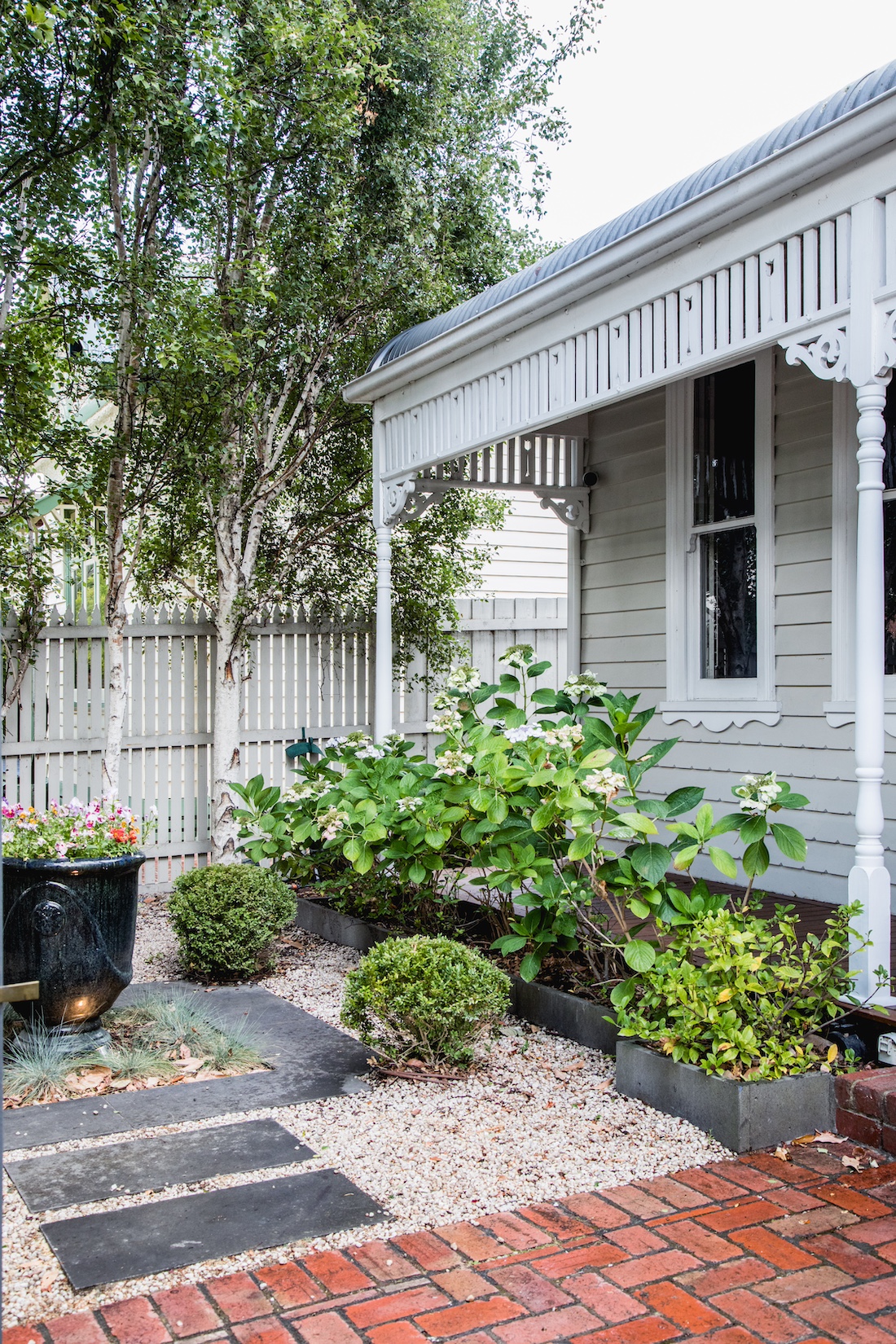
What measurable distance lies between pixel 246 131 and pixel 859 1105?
19.7 feet

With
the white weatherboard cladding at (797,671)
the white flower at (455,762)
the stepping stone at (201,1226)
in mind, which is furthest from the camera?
the white weatherboard cladding at (797,671)

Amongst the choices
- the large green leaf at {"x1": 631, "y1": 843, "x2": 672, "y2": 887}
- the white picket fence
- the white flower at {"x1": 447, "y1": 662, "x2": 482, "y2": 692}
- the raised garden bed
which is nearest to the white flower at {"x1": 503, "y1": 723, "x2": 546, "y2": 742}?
the white flower at {"x1": 447, "y1": 662, "x2": 482, "y2": 692}

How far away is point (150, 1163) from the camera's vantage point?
132 inches

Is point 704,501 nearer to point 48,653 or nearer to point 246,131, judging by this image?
point 246,131

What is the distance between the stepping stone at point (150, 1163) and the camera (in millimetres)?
3166

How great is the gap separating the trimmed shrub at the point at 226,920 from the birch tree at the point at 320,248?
2.22 meters

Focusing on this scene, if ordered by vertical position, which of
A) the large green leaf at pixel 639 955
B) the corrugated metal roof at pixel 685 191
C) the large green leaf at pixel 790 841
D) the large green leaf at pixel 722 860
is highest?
the corrugated metal roof at pixel 685 191

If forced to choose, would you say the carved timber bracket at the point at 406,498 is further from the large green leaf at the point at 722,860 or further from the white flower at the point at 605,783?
the large green leaf at the point at 722,860

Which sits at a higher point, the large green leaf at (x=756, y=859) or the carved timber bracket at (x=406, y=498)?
the carved timber bracket at (x=406, y=498)

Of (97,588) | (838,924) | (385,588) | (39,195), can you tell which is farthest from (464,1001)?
(97,588)

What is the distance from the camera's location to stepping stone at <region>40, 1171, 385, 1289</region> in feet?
8.96

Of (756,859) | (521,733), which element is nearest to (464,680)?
(521,733)

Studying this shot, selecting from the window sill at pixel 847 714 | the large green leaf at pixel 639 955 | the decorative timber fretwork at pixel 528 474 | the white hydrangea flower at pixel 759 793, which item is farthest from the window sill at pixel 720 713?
the large green leaf at pixel 639 955

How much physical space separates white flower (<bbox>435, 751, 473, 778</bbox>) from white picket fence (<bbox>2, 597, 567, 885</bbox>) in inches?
144
